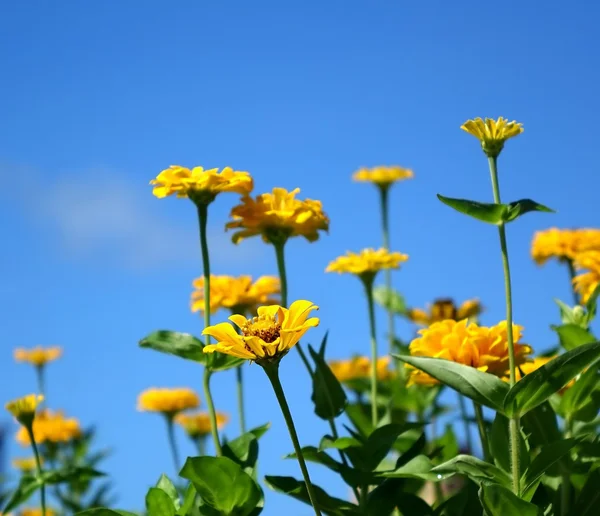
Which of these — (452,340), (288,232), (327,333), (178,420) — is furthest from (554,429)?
(178,420)

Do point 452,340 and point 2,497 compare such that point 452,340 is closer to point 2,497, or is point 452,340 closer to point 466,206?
point 466,206

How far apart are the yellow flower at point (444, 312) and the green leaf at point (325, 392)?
135cm

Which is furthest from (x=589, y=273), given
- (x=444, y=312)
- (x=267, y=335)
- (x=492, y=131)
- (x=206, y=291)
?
(x=267, y=335)

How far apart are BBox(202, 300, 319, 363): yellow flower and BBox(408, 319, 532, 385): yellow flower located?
20.8 inches

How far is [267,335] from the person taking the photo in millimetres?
1446

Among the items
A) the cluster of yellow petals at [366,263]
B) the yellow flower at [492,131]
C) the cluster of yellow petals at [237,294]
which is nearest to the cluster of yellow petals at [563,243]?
the cluster of yellow petals at [366,263]

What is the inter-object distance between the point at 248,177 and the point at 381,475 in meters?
0.72

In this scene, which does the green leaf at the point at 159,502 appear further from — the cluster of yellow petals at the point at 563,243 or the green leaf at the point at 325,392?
the cluster of yellow petals at the point at 563,243

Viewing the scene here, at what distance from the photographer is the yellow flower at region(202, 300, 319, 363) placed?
1407 millimetres

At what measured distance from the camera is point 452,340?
1894 mm

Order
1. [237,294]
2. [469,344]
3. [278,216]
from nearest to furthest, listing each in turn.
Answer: [469,344], [278,216], [237,294]

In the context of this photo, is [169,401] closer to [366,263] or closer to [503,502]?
[366,263]

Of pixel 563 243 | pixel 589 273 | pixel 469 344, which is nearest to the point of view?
pixel 469 344

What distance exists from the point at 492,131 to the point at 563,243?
227 centimetres
